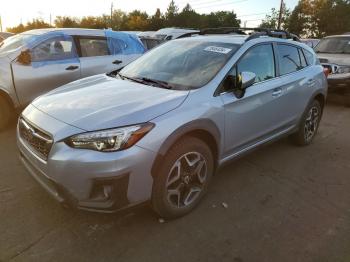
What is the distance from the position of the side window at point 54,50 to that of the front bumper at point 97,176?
3336 mm

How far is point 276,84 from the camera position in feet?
13.6

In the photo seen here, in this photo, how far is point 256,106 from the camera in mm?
3803

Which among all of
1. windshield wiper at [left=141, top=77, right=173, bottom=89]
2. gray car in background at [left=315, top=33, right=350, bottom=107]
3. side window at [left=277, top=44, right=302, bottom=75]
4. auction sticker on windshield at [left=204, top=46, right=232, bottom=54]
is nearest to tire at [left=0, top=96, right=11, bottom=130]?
windshield wiper at [left=141, top=77, right=173, bottom=89]

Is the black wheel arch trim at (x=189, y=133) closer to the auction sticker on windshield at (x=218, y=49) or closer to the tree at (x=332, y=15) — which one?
the auction sticker on windshield at (x=218, y=49)

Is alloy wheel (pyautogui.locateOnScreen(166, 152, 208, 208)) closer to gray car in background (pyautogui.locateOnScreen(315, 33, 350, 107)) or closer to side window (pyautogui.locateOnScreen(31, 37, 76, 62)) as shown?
side window (pyautogui.locateOnScreen(31, 37, 76, 62))

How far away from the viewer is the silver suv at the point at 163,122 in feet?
8.58

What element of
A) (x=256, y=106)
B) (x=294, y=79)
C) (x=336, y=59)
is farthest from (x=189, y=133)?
(x=336, y=59)

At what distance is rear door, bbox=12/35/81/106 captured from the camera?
5.34 m

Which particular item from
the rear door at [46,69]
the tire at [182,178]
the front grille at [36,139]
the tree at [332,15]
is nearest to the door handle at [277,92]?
the tire at [182,178]

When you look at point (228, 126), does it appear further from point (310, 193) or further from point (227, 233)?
point (310, 193)

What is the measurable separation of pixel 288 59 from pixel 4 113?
14.1 ft

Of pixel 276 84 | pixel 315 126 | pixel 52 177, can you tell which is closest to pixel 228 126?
pixel 276 84

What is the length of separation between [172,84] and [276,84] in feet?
4.76

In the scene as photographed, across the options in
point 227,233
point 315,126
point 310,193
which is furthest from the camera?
point 315,126
